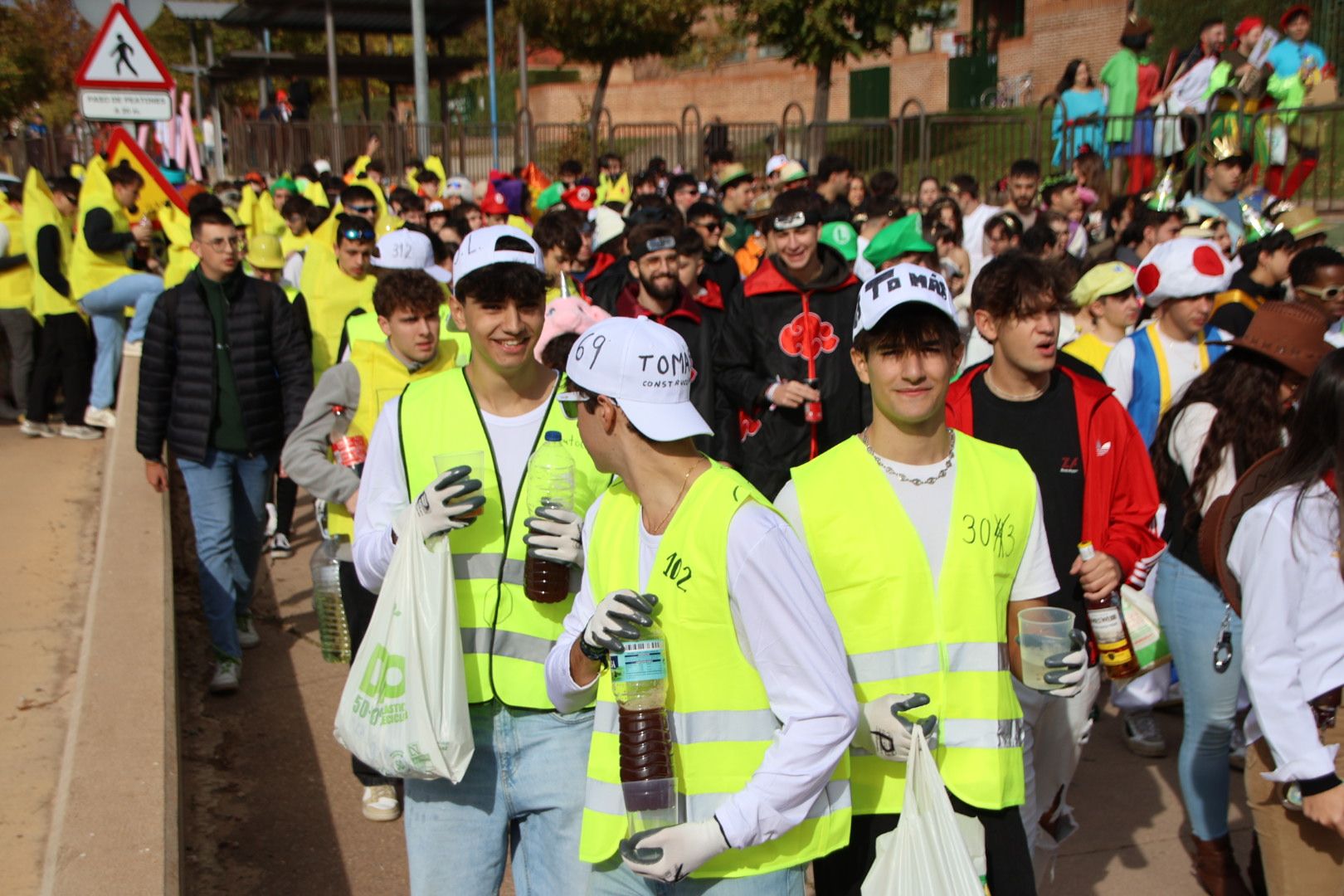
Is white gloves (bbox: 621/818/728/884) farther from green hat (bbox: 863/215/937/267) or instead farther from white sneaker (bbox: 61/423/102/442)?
white sneaker (bbox: 61/423/102/442)

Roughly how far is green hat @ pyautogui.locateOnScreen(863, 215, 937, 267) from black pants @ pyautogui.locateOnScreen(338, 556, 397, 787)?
156 inches

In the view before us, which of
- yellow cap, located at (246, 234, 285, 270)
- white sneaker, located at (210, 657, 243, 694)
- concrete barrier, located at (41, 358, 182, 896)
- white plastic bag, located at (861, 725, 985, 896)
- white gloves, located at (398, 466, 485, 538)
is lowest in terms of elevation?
white sneaker, located at (210, 657, 243, 694)

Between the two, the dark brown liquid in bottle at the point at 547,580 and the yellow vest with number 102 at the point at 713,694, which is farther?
the dark brown liquid in bottle at the point at 547,580

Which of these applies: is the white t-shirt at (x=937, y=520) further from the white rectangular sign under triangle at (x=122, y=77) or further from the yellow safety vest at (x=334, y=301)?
the white rectangular sign under triangle at (x=122, y=77)

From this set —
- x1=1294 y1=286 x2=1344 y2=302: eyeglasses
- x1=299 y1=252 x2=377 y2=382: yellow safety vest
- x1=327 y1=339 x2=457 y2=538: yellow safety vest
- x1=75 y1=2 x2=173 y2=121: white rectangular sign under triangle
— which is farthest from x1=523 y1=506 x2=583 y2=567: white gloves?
x1=75 y1=2 x2=173 y2=121: white rectangular sign under triangle

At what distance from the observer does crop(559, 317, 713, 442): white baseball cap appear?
2842mm

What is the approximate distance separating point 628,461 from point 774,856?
888mm

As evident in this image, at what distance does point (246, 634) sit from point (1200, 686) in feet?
17.2

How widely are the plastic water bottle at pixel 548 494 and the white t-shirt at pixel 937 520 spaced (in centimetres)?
60

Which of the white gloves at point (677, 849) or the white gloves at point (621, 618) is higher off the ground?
the white gloves at point (621, 618)

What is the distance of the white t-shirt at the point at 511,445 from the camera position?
366cm

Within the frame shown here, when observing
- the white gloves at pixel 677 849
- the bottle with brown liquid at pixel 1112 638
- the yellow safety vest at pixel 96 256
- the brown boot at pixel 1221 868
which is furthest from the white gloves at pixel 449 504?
the yellow safety vest at pixel 96 256

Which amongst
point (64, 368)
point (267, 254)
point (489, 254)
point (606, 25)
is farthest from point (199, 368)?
point (606, 25)

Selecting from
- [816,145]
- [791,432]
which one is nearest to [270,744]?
[791,432]
